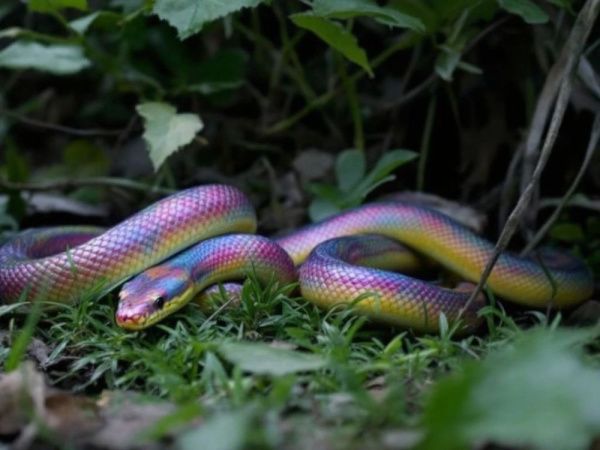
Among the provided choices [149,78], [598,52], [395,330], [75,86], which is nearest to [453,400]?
[395,330]

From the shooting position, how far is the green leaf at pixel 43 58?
512cm

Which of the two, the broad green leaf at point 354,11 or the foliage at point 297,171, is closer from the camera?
the foliage at point 297,171

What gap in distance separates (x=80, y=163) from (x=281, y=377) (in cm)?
431

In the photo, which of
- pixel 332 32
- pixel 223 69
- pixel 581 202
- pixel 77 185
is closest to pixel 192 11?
pixel 332 32

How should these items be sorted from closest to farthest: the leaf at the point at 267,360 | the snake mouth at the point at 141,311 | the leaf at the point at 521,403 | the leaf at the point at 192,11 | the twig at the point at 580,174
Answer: the leaf at the point at 521,403 < the leaf at the point at 267,360 < the snake mouth at the point at 141,311 < the leaf at the point at 192,11 < the twig at the point at 580,174

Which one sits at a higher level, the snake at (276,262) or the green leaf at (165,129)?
the green leaf at (165,129)

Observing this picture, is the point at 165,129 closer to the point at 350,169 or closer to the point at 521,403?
the point at 350,169

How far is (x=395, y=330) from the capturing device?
3.96 m

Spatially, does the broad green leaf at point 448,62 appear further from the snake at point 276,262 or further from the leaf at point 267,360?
the leaf at point 267,360

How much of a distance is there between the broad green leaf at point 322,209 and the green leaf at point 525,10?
1633 mm

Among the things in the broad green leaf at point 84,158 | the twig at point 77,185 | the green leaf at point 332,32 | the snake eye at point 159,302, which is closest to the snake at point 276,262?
the snake eye at point 159,302

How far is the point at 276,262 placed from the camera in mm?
4219

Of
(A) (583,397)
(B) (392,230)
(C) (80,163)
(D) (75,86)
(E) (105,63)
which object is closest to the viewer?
(A) (583,397)

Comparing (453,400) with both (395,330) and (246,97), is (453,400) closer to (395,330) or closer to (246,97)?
(395,330)
